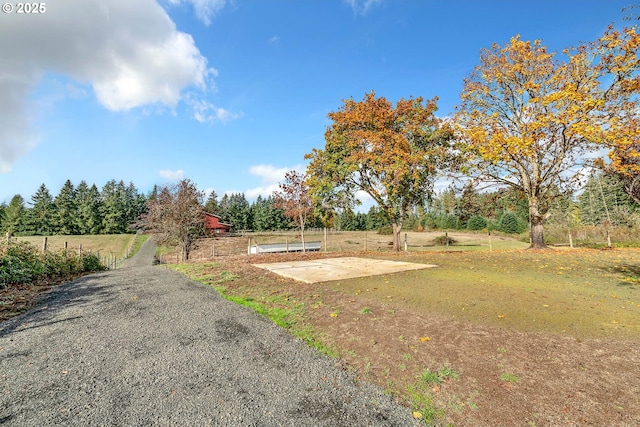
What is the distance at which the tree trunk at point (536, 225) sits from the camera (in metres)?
16.4

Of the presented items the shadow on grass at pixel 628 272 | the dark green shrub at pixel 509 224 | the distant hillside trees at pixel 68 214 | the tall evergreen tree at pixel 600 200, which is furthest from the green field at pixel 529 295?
the distant hillside trees at pixel 68 214

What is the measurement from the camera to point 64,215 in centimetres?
5731

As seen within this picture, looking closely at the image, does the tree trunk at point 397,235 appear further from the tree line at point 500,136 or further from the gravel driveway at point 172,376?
the gravel driveway at point 172,376

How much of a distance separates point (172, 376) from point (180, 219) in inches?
860

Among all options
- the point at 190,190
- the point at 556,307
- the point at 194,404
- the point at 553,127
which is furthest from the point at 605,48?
the point at 190,190

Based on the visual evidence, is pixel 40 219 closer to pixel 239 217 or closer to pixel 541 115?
pixel 239 217

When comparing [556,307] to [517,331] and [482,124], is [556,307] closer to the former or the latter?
[517,331]

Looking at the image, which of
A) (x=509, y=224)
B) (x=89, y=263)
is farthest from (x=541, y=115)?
(x=509, y=224)

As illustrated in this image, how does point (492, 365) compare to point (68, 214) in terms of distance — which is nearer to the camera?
point (492, 365)

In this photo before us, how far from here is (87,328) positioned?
4.70 m

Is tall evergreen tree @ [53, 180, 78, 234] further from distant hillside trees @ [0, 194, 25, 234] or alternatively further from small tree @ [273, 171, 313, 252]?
small tree @ [273, 171, 313, 252]

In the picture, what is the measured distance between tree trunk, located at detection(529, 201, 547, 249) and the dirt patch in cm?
1512

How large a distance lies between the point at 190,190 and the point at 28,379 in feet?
76.3

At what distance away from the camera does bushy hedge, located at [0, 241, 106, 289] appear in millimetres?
7812
